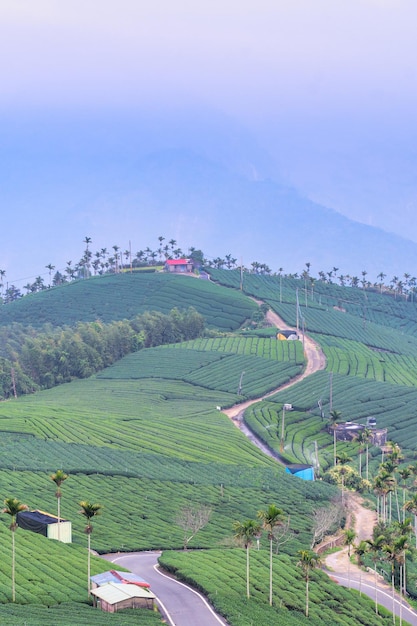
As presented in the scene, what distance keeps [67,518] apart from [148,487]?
1524cm

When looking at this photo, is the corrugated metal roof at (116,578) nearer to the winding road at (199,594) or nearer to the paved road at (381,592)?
the winding road at (199,594)

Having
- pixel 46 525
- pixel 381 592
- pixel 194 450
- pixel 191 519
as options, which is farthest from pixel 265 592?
pixel 194 450

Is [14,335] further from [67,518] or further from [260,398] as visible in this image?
[67,518]

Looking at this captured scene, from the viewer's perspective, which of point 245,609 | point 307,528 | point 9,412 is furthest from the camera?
point 9,412

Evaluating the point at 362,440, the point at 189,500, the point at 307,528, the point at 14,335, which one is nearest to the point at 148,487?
the point at 189,500

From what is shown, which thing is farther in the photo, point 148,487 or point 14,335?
point 14,335

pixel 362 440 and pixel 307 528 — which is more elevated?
pixel 362 440

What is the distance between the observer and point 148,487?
314 ft

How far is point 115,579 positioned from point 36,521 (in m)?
13.9

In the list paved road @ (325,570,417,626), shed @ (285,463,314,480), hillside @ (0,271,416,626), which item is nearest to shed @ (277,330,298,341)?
hillside @ (0,271,416,626)

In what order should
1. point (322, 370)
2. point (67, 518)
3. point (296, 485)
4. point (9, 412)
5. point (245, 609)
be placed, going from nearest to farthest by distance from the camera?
point (245, 609) → point (67, 518) → point (296, 485) → point (9, 412) → point (322, 370)

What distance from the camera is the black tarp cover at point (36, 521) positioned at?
75.1 m

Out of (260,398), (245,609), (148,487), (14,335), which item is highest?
(14,335)

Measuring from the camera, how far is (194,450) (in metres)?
117
